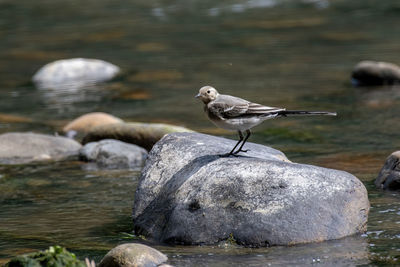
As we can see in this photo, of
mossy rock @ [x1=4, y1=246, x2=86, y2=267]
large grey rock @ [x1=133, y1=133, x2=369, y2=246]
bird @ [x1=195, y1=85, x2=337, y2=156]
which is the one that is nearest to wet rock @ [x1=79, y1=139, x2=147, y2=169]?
large grey rock @ [x1=133, y1=133, x2=369, y2=246]

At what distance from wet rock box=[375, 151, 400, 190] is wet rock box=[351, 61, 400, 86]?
7042 millimetres

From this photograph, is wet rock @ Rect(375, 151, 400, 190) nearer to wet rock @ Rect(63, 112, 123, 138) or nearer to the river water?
the river water

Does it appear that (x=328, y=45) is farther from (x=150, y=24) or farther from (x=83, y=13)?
(x=83, y=13)

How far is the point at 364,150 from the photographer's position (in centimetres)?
1026

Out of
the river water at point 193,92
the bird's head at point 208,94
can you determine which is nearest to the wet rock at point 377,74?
the river water at point 193,92

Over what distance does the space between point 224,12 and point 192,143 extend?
15.9 m

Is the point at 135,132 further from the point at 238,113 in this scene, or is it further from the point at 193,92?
the point at 238,113

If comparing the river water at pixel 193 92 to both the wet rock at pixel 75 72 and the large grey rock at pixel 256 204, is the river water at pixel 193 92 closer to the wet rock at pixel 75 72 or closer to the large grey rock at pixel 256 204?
the large grey rock at pixel 256 204

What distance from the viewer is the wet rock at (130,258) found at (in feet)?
18.8

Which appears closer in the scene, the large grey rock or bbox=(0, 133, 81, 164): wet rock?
the large grey rock

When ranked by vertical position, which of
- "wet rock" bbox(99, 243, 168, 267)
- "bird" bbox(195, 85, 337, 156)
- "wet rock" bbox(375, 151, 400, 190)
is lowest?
"wet rock" bbox(375, 151, 400, 190)

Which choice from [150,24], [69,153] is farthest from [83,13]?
[69,153]

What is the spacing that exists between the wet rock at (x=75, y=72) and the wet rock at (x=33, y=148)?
19.0ft

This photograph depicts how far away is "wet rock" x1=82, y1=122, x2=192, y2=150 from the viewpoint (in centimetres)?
1096
